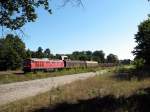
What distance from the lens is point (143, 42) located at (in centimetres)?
6594

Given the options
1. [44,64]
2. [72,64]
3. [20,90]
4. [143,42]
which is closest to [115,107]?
[20,90]

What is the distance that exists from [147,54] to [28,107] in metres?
47.3

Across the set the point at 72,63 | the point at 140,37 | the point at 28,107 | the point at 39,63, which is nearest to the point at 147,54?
the point at 140,37

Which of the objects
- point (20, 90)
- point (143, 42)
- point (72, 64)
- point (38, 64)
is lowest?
point (20, 90)

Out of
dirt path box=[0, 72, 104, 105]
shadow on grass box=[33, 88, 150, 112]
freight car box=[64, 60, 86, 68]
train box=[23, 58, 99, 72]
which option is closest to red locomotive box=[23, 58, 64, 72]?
train box=[23, 58, 99, 72]

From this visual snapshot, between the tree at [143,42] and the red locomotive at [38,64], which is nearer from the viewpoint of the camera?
the tree at [143,42]

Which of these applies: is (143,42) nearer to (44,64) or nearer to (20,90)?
(44,64)

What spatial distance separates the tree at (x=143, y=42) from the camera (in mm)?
63000

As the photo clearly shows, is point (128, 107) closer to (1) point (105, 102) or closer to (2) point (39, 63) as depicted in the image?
(1) point (105, 102)

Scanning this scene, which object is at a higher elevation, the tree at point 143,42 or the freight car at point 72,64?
the tree at point 143,42

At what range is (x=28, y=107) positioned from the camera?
1827cm

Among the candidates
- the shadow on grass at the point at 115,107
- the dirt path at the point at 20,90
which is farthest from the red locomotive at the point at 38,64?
the shadow on grass at the point at 115,107

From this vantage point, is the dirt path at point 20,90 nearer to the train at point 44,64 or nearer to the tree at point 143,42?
the tree at point 143,42

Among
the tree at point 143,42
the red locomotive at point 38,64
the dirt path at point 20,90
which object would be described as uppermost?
the tree at point 143,42
